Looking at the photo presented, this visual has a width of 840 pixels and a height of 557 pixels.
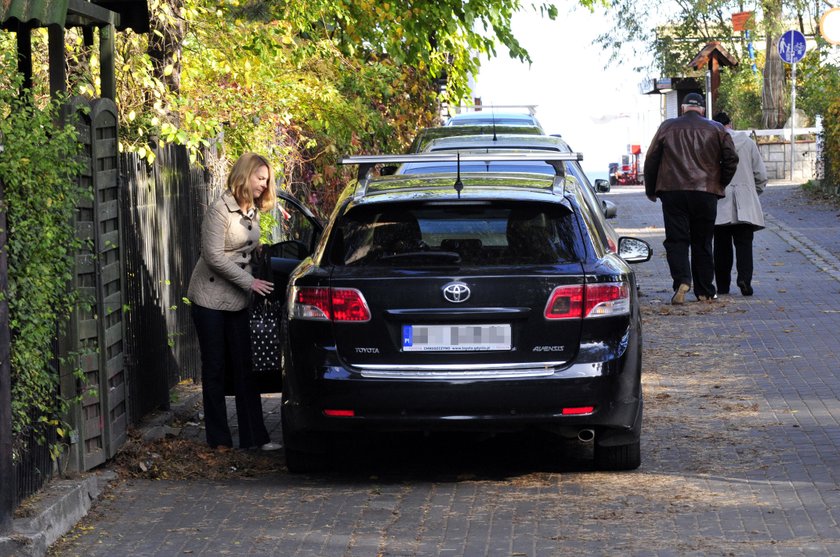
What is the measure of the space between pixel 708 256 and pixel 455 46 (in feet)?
18.3

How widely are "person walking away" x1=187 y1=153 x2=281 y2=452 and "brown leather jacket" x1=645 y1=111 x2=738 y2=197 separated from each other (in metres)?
6.64

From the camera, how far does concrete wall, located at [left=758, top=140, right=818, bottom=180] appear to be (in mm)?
37656

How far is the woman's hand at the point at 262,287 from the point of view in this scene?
8.01 m

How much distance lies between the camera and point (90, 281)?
24.3ft

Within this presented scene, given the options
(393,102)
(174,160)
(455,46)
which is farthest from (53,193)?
(393,102)

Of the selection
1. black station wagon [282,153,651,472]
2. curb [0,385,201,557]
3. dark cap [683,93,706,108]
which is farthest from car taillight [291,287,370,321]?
dark cap [683,93,706,108]

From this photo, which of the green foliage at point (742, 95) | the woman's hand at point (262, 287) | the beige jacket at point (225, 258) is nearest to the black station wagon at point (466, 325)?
the woman's hand at point (262, 287)

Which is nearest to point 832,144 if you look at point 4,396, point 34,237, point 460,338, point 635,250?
point 635,250

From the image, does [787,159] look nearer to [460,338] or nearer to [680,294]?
[680,294]

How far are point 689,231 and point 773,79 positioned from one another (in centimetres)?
3060

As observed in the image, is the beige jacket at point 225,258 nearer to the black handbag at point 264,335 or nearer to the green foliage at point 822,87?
the black handbag at point 264,335

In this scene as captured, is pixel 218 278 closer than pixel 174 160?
Yes

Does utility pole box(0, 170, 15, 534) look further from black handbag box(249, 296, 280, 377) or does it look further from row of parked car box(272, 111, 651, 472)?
black handbag box(249, 296, 280, 377)

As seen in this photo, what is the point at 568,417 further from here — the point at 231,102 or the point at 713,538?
the point at 231,102
